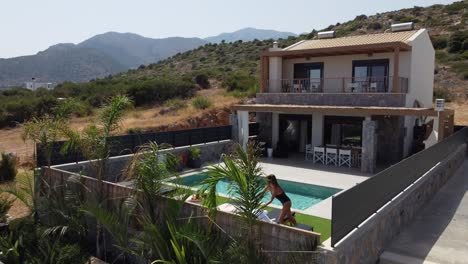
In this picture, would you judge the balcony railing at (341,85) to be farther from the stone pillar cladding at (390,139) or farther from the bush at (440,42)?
the bush at (440,42)

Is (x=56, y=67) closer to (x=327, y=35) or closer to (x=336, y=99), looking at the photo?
(x=327, y=35)

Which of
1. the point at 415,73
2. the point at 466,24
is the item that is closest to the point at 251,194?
the point at 415,73

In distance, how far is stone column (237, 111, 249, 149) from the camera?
19777 millimetres

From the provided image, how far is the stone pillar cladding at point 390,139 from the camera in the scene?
57.1 ft

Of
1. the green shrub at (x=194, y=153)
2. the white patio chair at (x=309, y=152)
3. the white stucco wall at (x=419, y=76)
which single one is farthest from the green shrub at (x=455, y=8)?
Answer: the green shrub at (x=194, y=153)

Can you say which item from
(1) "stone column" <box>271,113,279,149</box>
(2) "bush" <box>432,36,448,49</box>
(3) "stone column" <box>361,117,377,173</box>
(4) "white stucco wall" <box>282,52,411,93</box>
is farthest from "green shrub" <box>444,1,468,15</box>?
(3) "stone column" <box>361,117,377,173</box>

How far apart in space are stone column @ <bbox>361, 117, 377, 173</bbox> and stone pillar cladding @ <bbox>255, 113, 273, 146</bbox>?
637 centimetres

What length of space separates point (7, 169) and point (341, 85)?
16.0 meters

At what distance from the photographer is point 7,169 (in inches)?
591

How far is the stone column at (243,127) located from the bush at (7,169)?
10.5m

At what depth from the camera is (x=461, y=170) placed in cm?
1708

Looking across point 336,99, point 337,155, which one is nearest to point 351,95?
point 336,99

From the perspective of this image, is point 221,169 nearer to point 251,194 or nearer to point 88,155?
point 251,194

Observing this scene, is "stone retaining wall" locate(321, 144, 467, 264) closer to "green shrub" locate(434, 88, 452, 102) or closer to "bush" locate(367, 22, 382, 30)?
"green shrub" locate(434, 88, 452, 102)
